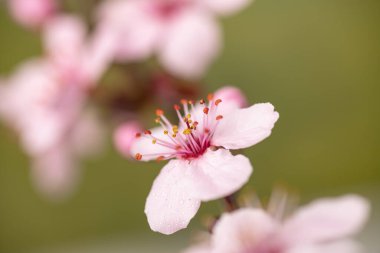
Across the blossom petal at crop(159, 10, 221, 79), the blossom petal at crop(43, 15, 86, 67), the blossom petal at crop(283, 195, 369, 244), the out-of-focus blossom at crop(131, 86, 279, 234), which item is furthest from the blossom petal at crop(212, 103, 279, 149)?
the blossom petal at crop(43, 15, 86, 67)

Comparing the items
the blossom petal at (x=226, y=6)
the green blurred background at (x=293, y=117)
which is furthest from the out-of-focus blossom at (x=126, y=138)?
the green blurred background at (x=293, y=117)

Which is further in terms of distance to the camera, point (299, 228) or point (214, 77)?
point (214, 77)

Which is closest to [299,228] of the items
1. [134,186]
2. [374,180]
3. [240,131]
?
[240,131]

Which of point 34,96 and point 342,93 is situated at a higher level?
point 342,93

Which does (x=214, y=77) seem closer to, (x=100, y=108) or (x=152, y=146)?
(x=100, y=108)

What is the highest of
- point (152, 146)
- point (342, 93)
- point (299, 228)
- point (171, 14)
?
point (342, 93)

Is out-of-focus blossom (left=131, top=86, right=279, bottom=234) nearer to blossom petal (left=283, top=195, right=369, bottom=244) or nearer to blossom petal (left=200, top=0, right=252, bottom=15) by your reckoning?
blossom petal (left=283, top=195, right=369, bottom=244)

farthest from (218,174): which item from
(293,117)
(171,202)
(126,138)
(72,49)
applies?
(293,117)
